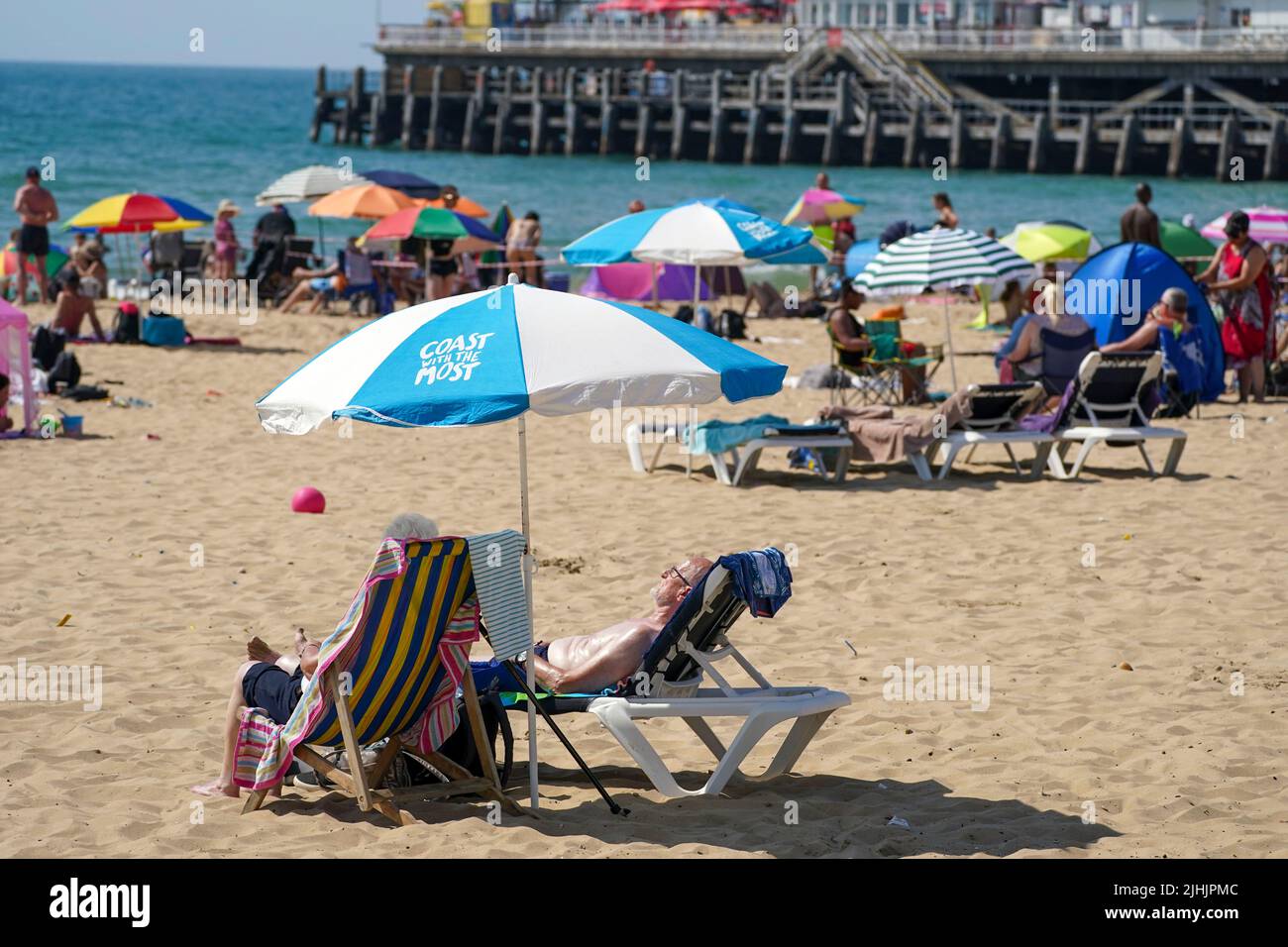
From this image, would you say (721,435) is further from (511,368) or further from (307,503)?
(511,368)

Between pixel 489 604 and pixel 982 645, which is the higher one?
pixel 489 604

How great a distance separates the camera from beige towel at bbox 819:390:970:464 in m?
10.2

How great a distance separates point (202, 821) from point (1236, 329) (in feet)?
33.6

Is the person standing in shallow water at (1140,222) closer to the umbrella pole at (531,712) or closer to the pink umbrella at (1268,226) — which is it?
the pink umbrella at (1268,226)

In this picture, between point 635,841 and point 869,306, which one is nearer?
point 635,841

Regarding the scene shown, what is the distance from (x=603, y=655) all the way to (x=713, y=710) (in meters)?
0.40

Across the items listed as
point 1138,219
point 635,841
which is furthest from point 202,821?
point 1138,219

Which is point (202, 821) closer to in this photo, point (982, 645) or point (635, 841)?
point (635, 841)

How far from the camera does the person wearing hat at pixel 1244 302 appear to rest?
1263cm

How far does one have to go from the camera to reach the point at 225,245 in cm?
1988

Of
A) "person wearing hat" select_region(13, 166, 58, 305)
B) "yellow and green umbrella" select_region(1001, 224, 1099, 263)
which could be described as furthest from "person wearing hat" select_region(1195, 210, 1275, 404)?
"person wearing hat" select_region(13, 166, 58, 305)

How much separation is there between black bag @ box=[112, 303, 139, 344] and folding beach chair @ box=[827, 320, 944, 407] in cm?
687

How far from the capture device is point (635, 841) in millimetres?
4691
